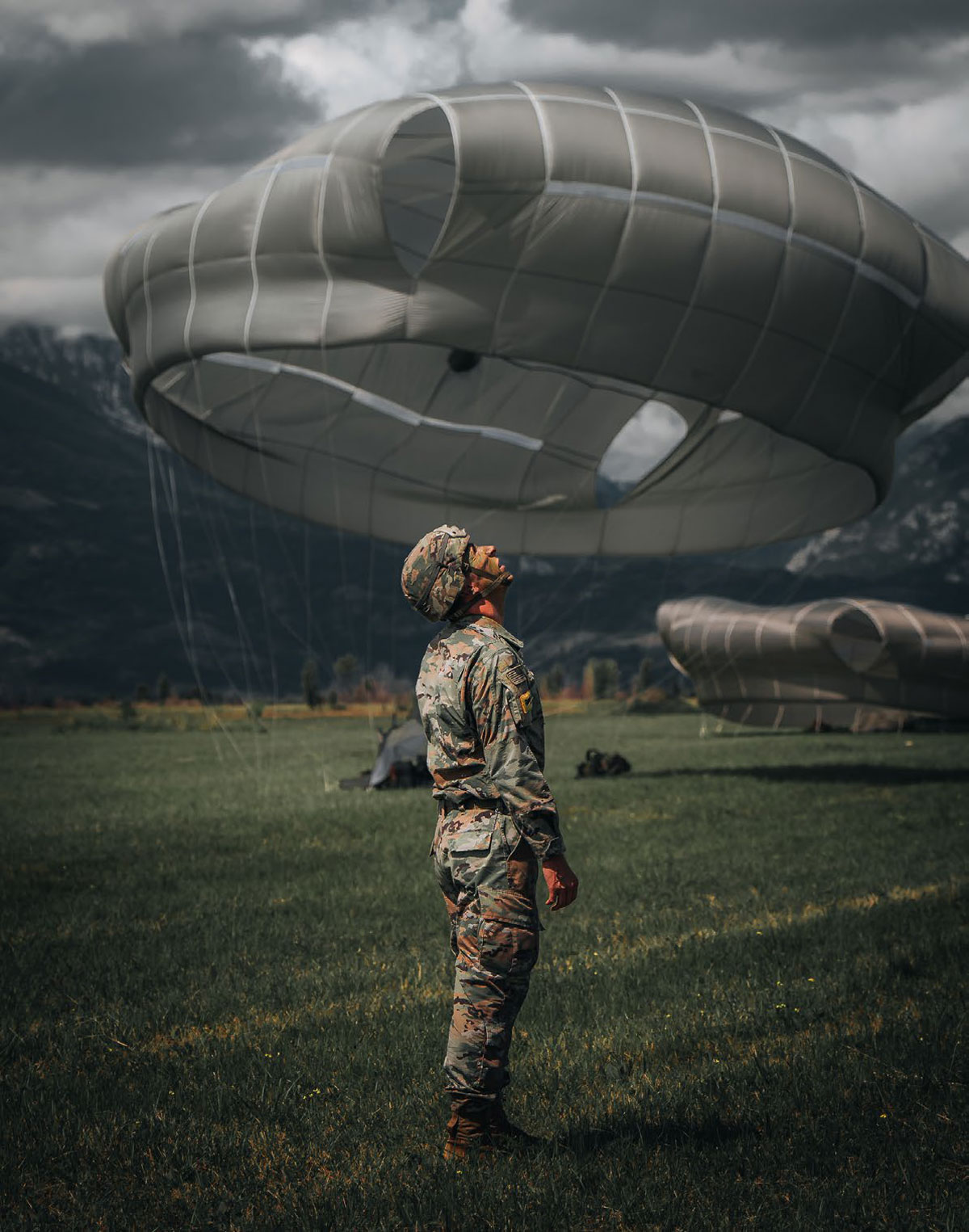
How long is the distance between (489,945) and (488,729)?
75 centimetres

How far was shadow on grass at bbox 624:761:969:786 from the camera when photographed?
19281 mm

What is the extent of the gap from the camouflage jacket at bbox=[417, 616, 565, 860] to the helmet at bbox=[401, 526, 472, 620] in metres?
0.13

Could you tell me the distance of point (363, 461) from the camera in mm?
18812

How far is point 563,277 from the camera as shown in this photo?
1270cm

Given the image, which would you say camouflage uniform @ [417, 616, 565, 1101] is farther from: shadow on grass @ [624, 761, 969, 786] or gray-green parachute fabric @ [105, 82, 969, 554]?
shadow on grass @ [624, 761, 969, 786]

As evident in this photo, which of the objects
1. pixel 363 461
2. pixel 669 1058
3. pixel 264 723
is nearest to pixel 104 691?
pixel 264 723

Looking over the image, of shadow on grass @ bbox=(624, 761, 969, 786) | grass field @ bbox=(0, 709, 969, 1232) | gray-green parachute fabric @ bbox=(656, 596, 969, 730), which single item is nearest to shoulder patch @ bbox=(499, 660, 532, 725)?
grass field @ bbox=(0, 709, 969, 1232)

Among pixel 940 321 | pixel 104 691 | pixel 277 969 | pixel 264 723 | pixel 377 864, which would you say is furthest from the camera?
pixel 104 691

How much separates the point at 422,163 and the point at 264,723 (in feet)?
103

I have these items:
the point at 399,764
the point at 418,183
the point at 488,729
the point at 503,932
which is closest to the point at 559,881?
the point at 503,932

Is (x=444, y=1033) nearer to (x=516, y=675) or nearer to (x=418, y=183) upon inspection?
(x=516, y=675)

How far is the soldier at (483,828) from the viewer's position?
13.1 feet

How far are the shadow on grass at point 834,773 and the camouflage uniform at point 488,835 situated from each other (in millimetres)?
15655

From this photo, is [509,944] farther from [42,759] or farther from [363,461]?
[42,759]
